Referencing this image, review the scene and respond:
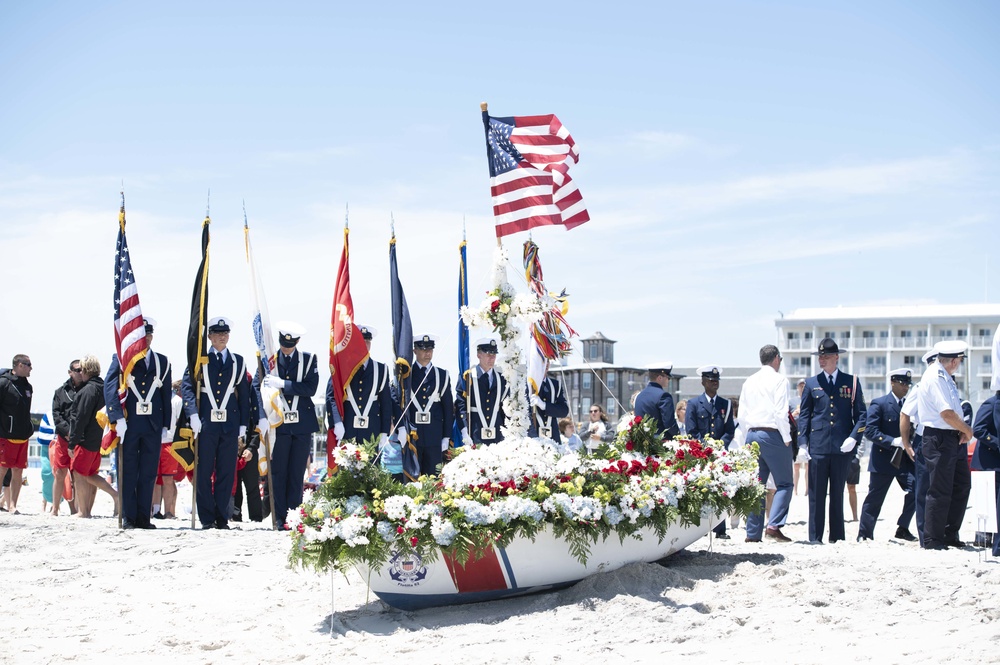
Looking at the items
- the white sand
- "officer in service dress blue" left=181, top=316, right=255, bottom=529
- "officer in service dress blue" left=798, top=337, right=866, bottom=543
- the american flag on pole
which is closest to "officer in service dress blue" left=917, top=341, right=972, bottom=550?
the white sand

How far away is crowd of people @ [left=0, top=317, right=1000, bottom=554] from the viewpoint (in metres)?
10.5

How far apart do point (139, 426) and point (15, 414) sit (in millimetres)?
2410

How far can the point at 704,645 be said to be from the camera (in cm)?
654

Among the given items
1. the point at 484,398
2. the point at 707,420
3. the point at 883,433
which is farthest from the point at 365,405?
the point at 883,433

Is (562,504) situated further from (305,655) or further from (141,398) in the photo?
(141,398)

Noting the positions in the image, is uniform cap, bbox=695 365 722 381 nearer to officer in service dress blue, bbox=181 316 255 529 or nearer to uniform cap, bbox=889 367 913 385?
uniform cap, bbox=889 367 913 385

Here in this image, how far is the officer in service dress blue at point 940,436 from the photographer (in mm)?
9844

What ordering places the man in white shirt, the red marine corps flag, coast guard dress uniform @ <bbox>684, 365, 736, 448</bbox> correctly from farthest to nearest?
the red marine corps flag → coast guard dress uniform @ <bbox>684, 365, 736, 448</bbox> → the man in white shirt

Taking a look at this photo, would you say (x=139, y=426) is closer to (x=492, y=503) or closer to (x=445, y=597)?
(x=445, y=597)

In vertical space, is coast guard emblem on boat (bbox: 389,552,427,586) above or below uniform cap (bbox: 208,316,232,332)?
below

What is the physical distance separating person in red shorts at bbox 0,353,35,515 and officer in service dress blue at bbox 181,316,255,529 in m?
2.53

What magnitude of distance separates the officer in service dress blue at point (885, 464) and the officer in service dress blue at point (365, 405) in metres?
5.31

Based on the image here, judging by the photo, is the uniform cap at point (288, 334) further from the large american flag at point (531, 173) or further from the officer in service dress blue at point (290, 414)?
the large american flag at point (531, 173)

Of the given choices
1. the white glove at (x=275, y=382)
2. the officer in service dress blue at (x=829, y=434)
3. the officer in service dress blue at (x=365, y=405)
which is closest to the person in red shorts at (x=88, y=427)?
the white glove at (x=275, y=382)
